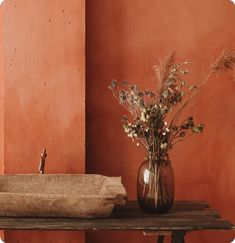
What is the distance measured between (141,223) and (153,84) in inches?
36.9

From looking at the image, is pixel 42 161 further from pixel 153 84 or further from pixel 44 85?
pixel 153 84

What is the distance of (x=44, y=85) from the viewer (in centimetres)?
237

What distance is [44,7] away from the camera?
7.71ft

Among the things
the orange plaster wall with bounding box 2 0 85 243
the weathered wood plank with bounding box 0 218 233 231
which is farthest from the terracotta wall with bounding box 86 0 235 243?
the weathered wood plank with bounding box 0 218 233 231

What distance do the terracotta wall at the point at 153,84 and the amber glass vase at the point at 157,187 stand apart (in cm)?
53

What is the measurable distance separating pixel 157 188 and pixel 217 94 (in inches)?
31.0

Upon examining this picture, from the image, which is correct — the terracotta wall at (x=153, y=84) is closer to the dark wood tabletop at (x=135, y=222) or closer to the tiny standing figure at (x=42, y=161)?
the tiny standing figure at (x=42, y=161)

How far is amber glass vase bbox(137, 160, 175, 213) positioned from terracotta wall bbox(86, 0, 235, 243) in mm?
525

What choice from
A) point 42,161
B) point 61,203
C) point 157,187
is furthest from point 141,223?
point 42,161

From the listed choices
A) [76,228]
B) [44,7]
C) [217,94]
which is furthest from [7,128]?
[217,94]

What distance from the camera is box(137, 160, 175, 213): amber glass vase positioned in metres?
2.01

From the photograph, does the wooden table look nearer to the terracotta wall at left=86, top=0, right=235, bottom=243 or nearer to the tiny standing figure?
the tiny standing figure

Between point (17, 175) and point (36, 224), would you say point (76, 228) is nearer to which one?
point (36, 224)

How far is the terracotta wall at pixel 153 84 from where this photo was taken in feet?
8.34
